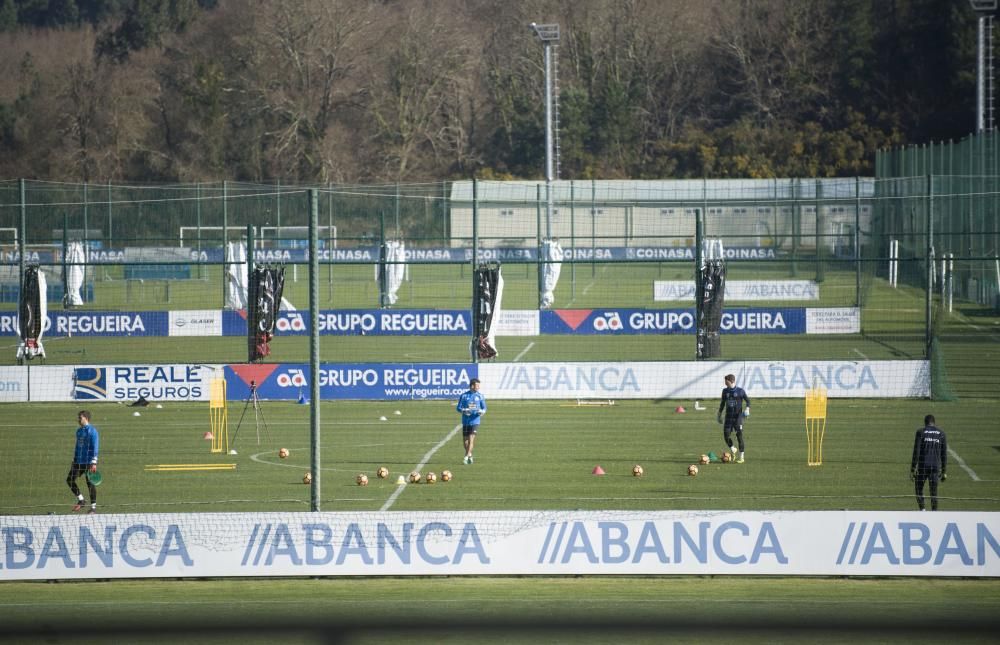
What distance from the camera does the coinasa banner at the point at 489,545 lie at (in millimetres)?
14517

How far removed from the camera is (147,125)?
84.1m

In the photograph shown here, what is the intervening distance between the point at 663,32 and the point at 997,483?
80.4 meters

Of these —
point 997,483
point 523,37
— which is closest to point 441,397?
point 997,483

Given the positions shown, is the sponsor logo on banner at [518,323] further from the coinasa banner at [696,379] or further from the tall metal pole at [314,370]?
the tall metal pole at [314,370]

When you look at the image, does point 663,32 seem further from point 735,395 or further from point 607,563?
point 607,563

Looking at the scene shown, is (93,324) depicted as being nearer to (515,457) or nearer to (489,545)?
(515,457)

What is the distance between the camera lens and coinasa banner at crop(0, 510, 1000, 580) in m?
14.5

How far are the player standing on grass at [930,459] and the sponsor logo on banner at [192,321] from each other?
2726 centimetres

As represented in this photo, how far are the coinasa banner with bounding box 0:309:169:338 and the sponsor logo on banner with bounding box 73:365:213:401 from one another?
33.7 ft

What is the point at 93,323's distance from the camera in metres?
38.6

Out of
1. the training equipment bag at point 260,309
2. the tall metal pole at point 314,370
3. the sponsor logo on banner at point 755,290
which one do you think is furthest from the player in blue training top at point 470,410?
the sponsor logo on banner at point 755,290

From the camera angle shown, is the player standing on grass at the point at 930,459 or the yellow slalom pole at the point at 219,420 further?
the yellow slalom pole at the point at 219,420

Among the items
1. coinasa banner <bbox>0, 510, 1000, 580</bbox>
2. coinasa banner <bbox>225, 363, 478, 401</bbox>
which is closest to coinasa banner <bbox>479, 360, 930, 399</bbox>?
Result: coinasa banner <bbox>225, 363, 478, 401</bbox>

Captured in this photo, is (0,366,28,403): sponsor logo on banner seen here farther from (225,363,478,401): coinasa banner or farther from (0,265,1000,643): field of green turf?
(225,363,478,401): coinasa banner
